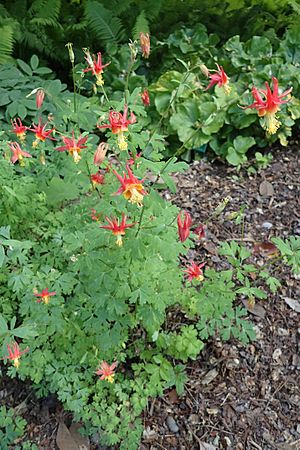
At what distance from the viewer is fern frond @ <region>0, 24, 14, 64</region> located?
10.8 feet

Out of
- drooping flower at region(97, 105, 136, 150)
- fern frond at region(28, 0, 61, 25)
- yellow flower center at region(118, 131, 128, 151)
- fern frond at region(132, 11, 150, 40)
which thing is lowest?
fern frond at region(132, 11, 150, 40)

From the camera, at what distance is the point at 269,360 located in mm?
2387

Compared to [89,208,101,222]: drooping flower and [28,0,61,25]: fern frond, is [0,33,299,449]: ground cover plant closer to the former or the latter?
[89,208,101,222]: drooping flower

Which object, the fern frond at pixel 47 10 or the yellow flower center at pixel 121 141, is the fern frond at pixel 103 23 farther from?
the yellow flower center at pixel 121 141

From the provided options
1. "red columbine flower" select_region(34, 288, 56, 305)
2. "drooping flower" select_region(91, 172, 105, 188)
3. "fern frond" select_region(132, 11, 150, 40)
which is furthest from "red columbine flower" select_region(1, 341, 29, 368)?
"fern frond" select_region(132, 11, 150, 40)

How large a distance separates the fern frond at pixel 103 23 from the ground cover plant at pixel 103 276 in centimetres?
180

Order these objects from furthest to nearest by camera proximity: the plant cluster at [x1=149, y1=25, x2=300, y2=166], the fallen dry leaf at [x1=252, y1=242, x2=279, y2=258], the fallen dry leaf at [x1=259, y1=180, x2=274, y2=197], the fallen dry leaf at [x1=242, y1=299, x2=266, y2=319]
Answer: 1. the plant cluster at [x1=149, y1=25, x2=300, y2=166]
2. the fallen dry leaf at [x1=259, y1=180, x2=274, y2=197]
3. the fallen dry leaf at [x1=252, y1=242, x2=279, y2=258]
4. the fallen dry leaf at [x1=242, y1=299, x2=266, y2=319]

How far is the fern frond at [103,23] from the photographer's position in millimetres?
3674

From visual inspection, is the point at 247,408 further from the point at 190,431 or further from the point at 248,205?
the point at 248,205

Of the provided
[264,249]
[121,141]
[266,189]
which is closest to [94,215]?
[121,141]

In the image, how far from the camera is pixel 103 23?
369 cm

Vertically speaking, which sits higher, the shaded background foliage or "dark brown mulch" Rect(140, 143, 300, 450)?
the shaded background foliage

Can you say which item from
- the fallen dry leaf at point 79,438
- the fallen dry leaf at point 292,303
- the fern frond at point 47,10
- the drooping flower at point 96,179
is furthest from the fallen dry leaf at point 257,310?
the fern frond at point 47,10

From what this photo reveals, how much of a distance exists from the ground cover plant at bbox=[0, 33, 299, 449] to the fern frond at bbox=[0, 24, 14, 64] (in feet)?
4.84
